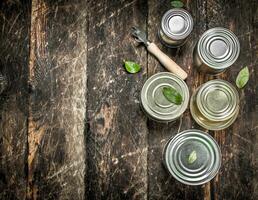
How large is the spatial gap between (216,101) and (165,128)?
22 cm

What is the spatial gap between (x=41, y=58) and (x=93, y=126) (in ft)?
1.07

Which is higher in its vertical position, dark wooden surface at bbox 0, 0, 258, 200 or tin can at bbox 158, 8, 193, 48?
tin can at bbox 158, 8, 193, 48

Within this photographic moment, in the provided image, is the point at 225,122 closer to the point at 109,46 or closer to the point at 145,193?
the point at 145,193

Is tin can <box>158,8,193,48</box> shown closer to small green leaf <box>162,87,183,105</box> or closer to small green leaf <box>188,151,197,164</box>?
small green leaf <box>162,87,183,105</box>

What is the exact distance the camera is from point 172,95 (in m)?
1.52

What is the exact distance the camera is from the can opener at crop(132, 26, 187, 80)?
157 centimetres

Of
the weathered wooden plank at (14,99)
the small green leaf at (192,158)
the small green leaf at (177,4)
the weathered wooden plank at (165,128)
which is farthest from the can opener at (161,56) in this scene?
the weathered wooden plank at (14,99)

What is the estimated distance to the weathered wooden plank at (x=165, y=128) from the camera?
159cm

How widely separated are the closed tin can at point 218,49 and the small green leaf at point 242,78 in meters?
0.11

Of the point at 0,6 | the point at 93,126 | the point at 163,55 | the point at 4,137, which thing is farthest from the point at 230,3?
the point at 4,137

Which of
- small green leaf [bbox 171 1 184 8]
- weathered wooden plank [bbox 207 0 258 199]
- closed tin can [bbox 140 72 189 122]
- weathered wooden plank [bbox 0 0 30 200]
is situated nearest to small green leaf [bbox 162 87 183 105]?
closed tin can [bbox 140 72 189 122]

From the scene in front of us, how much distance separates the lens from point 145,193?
5.22ft

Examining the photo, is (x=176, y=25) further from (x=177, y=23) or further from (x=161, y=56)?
(x=161, y=56)

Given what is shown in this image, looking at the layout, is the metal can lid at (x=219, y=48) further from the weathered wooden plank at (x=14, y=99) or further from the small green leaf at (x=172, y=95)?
the weathered wooden plank at (x=14, y=99)
